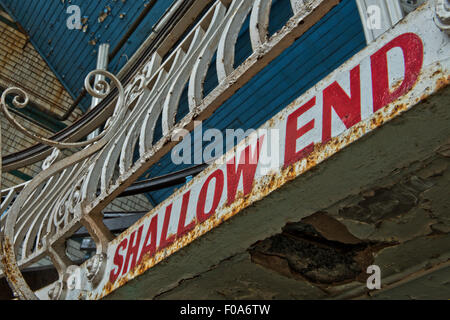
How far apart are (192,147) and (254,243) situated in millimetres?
4719

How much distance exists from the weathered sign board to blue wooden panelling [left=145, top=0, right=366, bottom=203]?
3493 mm

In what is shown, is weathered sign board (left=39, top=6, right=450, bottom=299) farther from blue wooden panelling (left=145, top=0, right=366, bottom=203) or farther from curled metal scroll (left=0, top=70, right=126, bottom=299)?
blue wooden panelling (left=145, top=0, right=366, bottom=203)

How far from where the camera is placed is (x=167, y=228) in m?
2.30

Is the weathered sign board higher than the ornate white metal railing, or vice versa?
the ornate white metal railing

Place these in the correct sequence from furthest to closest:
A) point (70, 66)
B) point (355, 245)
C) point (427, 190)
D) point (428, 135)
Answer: point (70, 66) < point (355, 245) < point (427, 190) < point (428, 135)

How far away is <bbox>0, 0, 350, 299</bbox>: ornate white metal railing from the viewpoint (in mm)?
2213

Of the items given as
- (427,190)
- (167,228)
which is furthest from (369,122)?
(167,228)

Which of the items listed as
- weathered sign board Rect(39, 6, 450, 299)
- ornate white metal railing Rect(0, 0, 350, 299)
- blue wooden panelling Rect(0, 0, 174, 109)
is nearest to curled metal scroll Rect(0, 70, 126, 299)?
ornate white metal railing Rect(0, 0, 350, 299)

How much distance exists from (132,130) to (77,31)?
5283 millimetres

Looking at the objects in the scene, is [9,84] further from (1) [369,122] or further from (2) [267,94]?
(1) [369,122]

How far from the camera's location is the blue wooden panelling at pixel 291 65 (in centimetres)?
530

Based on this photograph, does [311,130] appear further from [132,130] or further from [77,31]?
[77,31]

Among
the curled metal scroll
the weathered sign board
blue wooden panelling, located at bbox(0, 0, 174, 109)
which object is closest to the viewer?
the weathered sign board

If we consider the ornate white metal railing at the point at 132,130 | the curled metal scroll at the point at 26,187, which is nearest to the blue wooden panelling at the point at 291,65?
the ornate white metal railing at the point at 132,130
